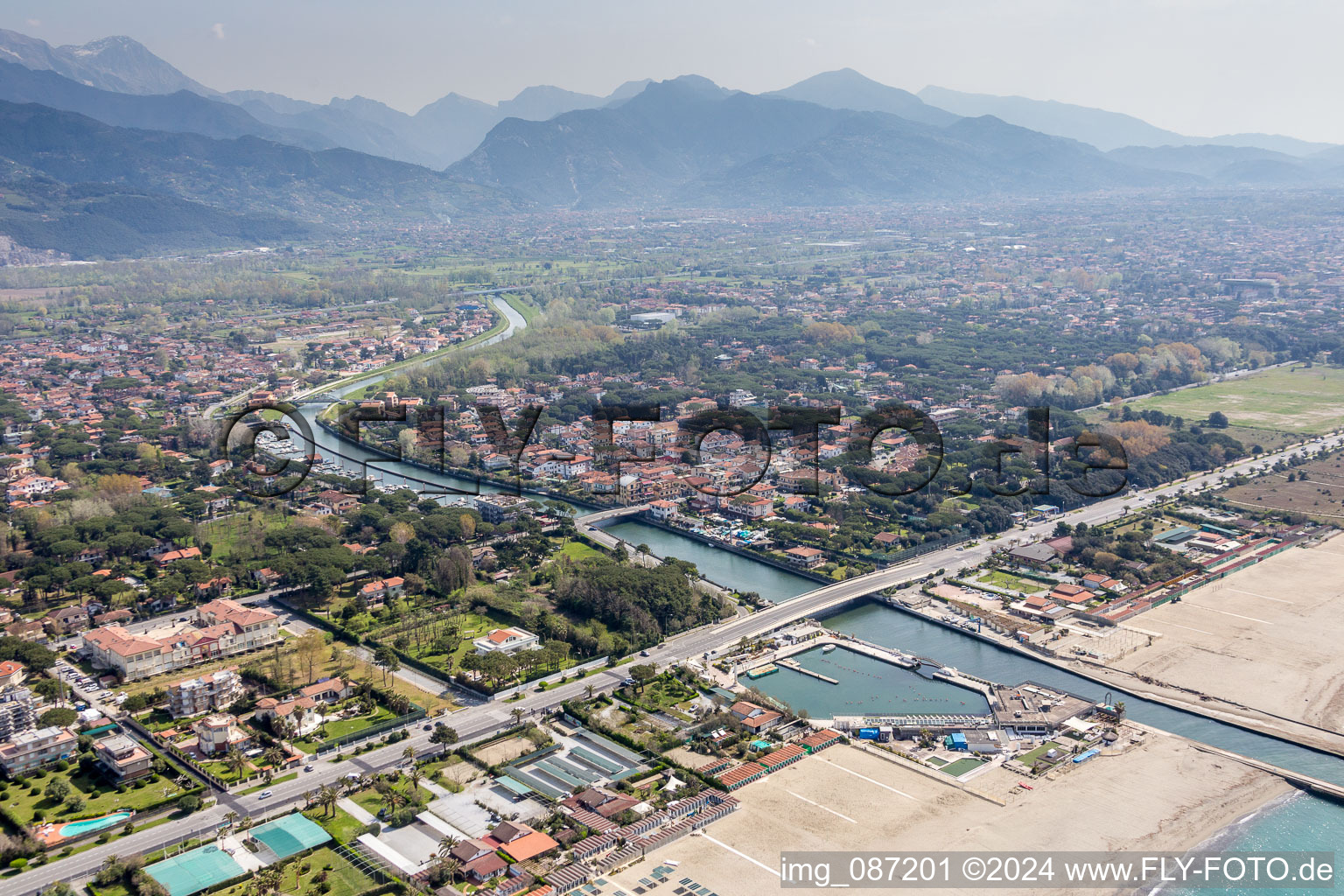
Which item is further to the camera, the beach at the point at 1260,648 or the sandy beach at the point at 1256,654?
the beach at the point at 1260,648

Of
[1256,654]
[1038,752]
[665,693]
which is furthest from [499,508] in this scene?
[1256,654]

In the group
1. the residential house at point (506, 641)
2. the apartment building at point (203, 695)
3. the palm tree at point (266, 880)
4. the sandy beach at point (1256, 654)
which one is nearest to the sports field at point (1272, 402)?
the sandy beach at point (1256, 654)

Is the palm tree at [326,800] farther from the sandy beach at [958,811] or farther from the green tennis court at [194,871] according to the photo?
the sandy beach at [958,811]

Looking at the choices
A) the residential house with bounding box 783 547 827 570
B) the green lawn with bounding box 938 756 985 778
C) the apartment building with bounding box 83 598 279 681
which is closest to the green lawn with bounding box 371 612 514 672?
the apartment building with bounding box 83 598 279 681

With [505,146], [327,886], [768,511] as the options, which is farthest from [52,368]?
[505,146]

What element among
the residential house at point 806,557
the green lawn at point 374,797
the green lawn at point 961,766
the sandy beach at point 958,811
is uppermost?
the residential house at point 806,557

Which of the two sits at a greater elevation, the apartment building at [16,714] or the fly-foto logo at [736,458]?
the fly-foto logo at [736,458]

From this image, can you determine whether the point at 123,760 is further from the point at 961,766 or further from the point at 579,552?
the point at 961,766

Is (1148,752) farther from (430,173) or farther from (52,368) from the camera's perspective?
(430,173)
